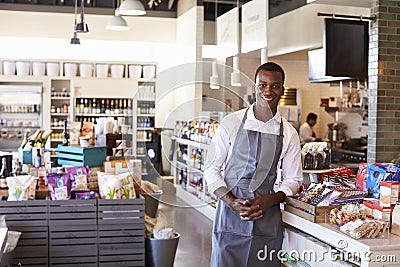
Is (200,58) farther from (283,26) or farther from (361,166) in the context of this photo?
(361,166)

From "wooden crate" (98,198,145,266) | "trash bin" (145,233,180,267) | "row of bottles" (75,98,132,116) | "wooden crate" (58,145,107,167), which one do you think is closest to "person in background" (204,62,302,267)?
"wooden crate" (98,198,145,266)

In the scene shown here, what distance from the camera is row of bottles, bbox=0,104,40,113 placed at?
39.6ft

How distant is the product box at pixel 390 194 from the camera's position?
2.80 metres

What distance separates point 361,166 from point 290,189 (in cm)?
47

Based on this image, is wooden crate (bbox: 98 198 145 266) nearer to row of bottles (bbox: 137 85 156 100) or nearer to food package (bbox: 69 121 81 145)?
food package (bbox: 69 121 81 145)

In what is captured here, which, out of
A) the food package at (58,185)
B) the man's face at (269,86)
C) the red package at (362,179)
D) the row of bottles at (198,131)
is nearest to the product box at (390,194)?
the red package at (362,179)

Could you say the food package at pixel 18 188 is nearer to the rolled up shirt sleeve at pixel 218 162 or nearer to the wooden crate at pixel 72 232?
the wooden crate at pixel 72 232

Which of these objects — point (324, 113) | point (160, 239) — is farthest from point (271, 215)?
point (324, 113)

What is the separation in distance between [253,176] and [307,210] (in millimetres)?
369

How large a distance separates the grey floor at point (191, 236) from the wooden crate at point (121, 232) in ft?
1.25

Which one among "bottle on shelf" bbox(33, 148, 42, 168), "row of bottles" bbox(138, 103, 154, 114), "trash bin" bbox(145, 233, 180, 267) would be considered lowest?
"trash bin" bbox(145, 233, 180, 267)

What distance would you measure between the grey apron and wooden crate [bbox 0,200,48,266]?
70.4 inches

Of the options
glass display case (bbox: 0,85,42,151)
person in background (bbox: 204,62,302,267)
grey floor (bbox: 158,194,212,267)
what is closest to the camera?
person in background (bbox: 204,62,302,267)

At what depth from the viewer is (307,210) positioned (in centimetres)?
305
